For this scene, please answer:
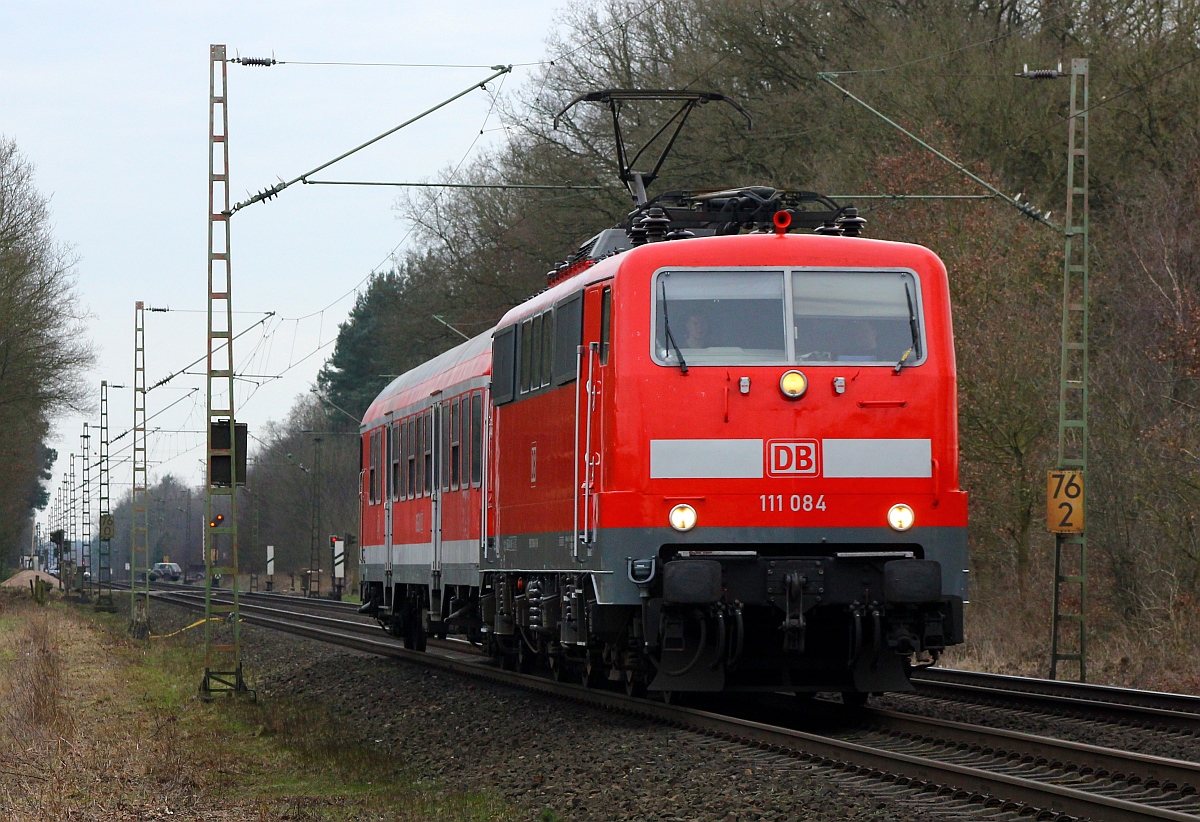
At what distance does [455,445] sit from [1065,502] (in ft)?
21.5

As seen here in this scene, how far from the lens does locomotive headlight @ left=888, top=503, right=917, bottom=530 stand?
1194 centimetres

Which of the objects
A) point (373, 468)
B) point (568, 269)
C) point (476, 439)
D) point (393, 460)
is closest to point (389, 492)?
point (393, 460)

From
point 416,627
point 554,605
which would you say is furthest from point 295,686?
point 554,605

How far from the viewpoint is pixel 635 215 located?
14.2 meters

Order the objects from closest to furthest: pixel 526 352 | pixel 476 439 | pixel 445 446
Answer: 1. pixel 526 352
2. pixel 476 439
3. pixel 445 446

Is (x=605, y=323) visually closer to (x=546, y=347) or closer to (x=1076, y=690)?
(x=546, y=347)

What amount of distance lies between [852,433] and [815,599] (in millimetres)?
1182

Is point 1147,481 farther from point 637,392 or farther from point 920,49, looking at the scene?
point 920,49

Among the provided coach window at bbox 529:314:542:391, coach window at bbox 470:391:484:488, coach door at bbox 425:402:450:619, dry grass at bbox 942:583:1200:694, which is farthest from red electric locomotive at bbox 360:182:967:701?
coach door at bbox 425:402:450:619

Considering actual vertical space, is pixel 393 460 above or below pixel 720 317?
below

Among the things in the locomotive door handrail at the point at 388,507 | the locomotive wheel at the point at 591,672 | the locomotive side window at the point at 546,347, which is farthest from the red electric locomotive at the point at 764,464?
the locomotive door handrail at the point at 388,507

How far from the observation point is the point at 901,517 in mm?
11953

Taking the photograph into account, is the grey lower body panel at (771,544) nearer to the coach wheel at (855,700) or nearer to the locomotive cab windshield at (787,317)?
the locomotive cab windshield at (787,317)

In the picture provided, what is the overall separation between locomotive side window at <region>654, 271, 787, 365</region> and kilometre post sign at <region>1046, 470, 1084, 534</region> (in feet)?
23.2
